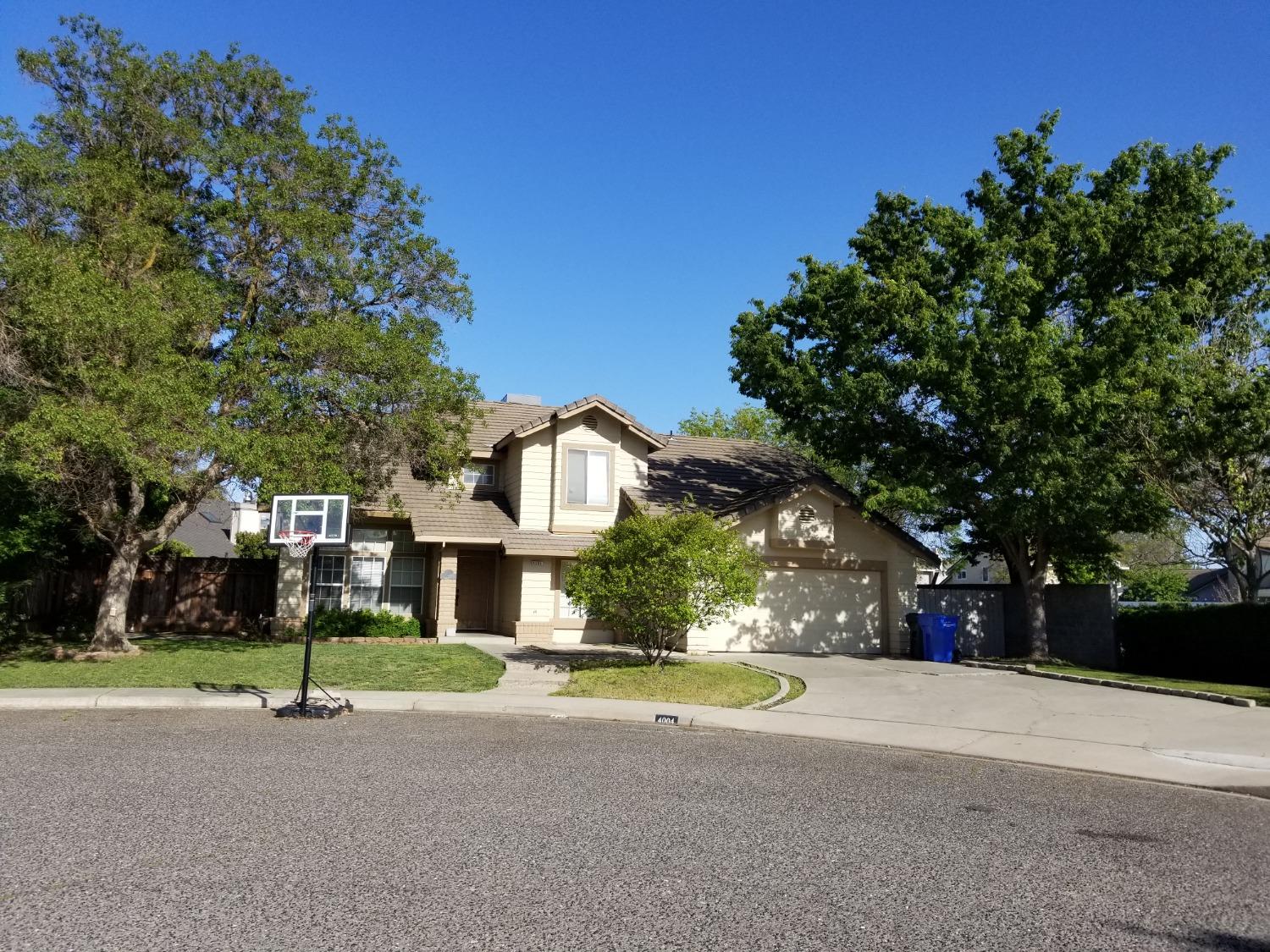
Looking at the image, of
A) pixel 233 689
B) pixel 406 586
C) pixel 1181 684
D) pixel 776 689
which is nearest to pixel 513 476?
pixel 406 586

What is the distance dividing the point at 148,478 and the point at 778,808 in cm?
1220

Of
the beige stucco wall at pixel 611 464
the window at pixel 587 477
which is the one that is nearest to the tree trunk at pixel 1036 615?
the beige stucco wall at pixel 611 464

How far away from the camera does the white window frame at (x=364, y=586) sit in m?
23.1

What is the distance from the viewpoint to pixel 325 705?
12.0 meters

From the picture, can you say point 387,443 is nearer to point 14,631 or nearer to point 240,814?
point 14,631

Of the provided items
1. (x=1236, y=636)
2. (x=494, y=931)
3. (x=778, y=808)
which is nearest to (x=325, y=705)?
(x=778, y=808)

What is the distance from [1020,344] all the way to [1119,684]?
269 inches

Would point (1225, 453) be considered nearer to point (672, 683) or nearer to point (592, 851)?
point (672, 683)

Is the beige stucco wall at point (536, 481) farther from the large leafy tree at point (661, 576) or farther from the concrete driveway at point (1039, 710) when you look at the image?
the concrete driveway at point (1039, 710)

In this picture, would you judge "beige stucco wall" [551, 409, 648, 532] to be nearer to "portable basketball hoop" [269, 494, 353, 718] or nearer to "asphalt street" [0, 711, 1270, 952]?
"portable basketball hoop" [269, 494, 353, 718]

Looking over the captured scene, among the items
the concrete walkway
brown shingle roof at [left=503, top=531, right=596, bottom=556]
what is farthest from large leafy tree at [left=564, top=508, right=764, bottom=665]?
brown shingle roof at [left=503, top=531, right=596, bottom=556]

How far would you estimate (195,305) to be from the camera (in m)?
15.6

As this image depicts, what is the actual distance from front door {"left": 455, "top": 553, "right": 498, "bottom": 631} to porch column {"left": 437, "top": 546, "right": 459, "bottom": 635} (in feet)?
6.88

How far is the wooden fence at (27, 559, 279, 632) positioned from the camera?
21.8 m
